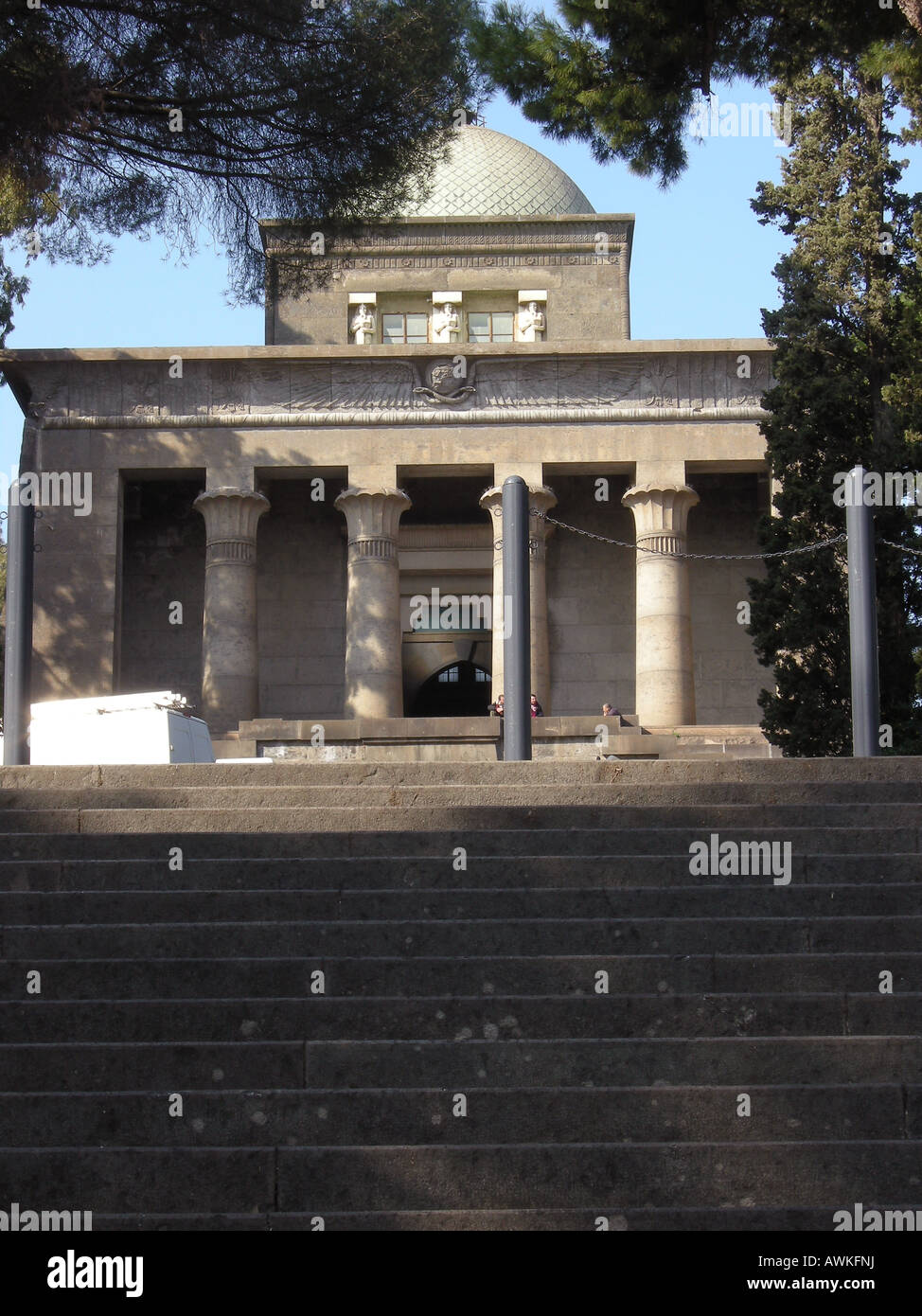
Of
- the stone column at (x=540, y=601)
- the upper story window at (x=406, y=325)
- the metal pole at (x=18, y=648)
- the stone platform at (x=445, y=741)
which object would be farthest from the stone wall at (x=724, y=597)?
the metal pole at (x=18, y=648)

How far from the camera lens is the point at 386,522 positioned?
27.6 meters

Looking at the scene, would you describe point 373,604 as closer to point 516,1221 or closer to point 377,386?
point 377,386

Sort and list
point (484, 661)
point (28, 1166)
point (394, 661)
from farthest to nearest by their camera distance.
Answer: point (484, 661)
point (394, 661)
point (28, 1166)

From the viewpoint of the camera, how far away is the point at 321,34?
1330cm

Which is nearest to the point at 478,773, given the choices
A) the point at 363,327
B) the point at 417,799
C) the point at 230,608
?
the point at 417,799

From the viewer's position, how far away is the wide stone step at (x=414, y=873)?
331 inches

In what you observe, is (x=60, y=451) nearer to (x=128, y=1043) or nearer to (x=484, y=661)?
(x=484, y=661)

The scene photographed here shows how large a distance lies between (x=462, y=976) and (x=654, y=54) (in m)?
8.18

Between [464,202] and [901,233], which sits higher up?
[464,202]

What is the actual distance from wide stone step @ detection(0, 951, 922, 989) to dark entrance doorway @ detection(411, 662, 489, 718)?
24310 millimetres

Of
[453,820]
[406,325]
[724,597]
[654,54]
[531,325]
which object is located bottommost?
[453,820]

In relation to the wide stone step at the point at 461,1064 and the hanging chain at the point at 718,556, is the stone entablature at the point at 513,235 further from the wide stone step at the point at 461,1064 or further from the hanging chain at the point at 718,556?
the wide stone step at the point at 461,1064

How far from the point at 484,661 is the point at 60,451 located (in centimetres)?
927

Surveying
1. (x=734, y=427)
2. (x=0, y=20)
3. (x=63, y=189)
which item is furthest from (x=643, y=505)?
(x=0, y=20)
